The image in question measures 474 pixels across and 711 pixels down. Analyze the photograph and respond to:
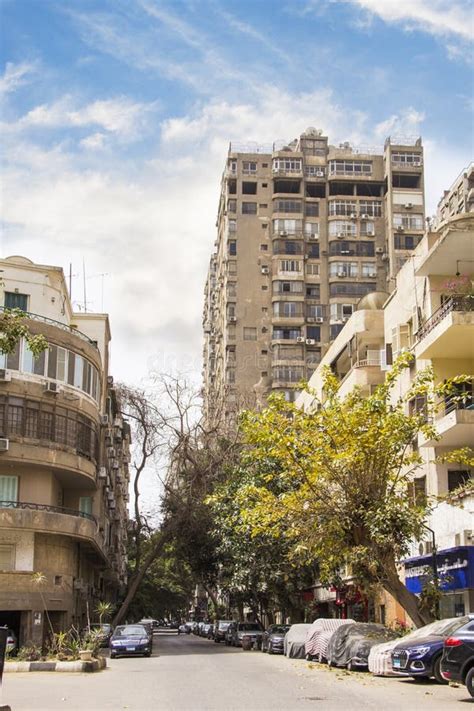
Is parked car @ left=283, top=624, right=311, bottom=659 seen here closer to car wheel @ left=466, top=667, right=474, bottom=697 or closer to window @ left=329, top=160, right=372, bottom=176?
car wheel @ left=466, top=667, right=474, bottom=697

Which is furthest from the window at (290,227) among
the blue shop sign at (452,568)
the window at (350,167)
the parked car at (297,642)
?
the blue shop sign at (452,568)

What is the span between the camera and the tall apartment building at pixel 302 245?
88.3 m

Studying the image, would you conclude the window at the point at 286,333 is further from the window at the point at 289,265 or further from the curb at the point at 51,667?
the curb at the point at 51,667

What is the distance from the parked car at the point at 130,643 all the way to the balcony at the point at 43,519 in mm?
5943

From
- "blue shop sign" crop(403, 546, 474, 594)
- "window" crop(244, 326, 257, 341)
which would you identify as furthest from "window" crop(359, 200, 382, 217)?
"blue shop sign" crop(403, 546, 474, 594)

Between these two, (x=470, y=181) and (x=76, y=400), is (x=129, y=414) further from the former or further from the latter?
(x=470, y=181)

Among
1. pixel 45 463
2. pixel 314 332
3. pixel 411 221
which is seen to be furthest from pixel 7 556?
pixel 411 221

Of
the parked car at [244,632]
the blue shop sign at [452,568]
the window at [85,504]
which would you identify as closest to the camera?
the blue shop sign at [452,568]

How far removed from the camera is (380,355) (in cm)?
3859

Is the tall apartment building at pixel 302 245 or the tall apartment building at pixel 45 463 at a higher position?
the tall apartment building at pixel 302 245

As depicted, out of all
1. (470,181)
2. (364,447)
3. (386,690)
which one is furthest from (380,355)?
(470,181)

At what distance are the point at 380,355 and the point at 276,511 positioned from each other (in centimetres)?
1458

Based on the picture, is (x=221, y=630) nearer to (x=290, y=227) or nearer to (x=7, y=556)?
(x=7, y=556)

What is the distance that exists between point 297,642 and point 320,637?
464 cm
